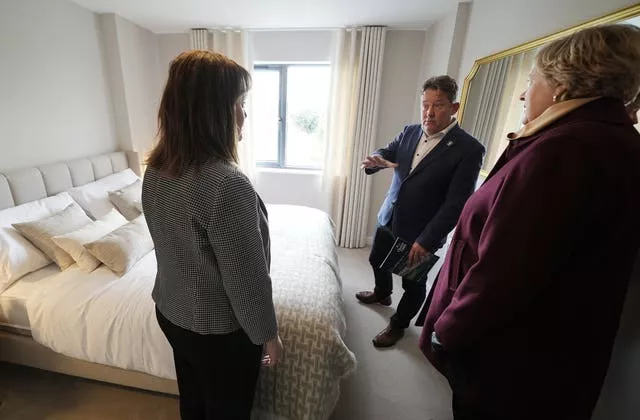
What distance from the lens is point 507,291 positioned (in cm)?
68

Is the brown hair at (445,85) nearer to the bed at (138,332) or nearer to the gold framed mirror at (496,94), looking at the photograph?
the gold framed mirror at (496,94)

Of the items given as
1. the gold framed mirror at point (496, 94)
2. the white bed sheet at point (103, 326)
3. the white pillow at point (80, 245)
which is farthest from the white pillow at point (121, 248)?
the gold framed mirror at point (496, 94)

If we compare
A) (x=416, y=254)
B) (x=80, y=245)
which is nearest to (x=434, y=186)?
(x=416, y=254)

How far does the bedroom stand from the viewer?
159cm

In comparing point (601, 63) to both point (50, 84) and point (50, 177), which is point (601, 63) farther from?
point (50, 84)

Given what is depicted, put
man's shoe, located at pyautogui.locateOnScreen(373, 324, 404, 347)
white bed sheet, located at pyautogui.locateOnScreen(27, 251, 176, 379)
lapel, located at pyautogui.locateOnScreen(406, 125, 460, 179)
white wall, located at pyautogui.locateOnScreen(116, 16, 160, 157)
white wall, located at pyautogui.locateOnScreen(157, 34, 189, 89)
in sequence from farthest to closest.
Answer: white wall, located at pyautogui.locateOnScreen(157, 34, 189, 89) → white wall, located at pyautogui.locateOnScreen(116, 16, 160, 157) → man's shoe, located at pyautogui.locateOnScreen(373, 324, 404, 347) → lapel, located at pyautogui.locateOnScreen(406, 125, 460, 179) → white bed sheet, located at pyautogui.locateOnScreen(27, 251, 176, 379)

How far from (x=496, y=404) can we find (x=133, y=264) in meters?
1.79

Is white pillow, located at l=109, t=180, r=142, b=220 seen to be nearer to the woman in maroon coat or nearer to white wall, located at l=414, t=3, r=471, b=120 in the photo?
the woman in maroon coat

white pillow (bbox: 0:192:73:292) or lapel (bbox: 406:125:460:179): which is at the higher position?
lapel (bbox: 406:125:460:179)

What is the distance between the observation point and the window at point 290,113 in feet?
10.5

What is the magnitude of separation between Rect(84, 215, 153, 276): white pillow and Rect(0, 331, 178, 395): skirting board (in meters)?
0.48

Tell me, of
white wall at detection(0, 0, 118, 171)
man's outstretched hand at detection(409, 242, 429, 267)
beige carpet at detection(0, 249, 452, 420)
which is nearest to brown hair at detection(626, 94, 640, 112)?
man's outstretched hand at detection(409, 242, 429, 267)

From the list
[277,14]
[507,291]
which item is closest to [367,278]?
[507,291]

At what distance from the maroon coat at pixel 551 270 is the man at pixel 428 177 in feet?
2.23
